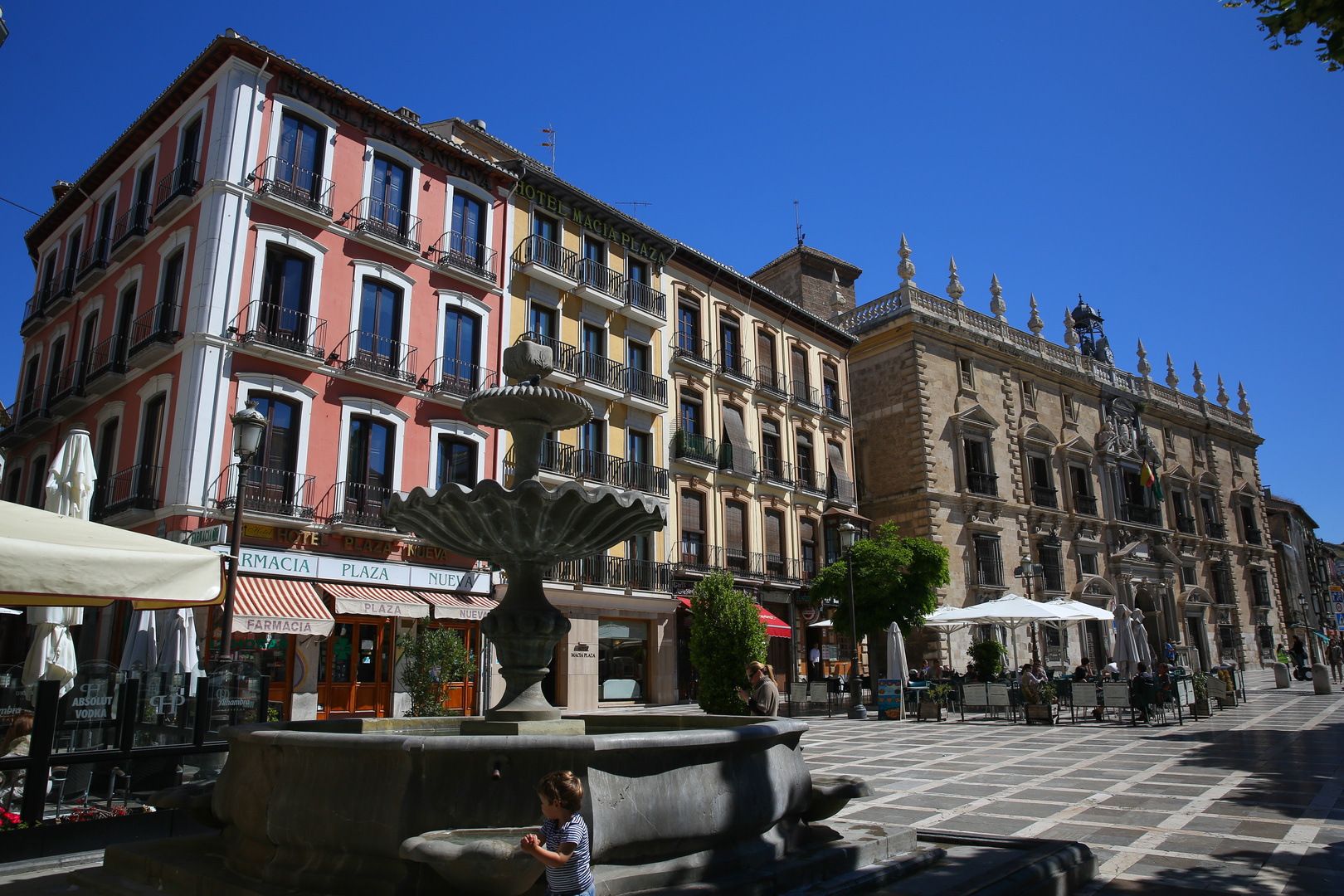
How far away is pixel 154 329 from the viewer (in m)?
17.5

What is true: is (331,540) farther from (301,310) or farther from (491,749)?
(491,749)

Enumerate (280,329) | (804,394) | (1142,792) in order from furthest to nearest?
(804,394), (280,329), (1142,792)

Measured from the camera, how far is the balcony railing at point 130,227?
18.8m

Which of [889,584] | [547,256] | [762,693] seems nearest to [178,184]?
[547,256]

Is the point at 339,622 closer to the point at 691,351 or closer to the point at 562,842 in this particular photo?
the point at 691,351

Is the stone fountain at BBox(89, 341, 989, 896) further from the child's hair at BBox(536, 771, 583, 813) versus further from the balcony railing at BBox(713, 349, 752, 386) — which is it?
the balcony railing at BBox(713, 349, 752, 386)

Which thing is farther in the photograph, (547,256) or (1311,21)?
(547,256)

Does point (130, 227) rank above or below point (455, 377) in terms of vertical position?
above

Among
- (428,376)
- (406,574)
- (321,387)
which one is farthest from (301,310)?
(406,574)

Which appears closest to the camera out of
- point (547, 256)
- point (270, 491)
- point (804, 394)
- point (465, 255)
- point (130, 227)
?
point (270, 491)

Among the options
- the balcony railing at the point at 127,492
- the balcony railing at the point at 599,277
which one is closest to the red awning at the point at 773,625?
the balcony railing at the point at 599,277

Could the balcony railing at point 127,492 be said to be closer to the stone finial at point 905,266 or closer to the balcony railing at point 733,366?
the balcony railing at point 733,366

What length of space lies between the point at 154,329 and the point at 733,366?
16.9 metres

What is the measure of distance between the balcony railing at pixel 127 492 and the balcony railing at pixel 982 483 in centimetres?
2634
